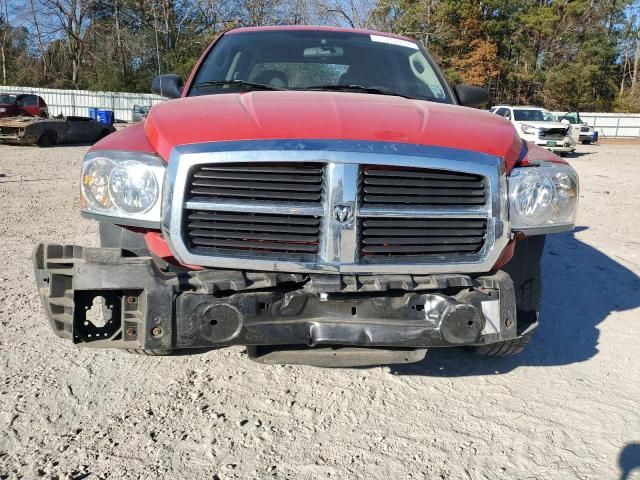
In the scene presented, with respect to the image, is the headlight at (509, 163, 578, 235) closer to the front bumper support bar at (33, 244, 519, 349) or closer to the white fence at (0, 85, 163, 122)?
the front bumper support bar at (33, 244, 519, 349)

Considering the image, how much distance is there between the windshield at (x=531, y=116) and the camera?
858 inches

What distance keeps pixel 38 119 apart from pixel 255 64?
670 inches

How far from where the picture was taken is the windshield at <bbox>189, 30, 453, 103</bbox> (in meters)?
3.79

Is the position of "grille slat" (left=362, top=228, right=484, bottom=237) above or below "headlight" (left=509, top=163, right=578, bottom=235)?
below

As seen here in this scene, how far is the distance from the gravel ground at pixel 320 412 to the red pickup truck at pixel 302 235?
405 millimetres

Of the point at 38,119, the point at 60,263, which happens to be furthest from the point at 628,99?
the point at 60,263

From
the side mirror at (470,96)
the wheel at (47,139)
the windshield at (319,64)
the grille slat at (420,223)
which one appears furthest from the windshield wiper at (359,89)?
the wheel at (47,139)

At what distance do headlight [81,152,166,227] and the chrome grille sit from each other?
10 cm

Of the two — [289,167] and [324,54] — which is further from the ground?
[324,54]

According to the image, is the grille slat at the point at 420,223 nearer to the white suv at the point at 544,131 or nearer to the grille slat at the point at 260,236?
the grille slat at the point at 260,236

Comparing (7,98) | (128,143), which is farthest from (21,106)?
(128,143)

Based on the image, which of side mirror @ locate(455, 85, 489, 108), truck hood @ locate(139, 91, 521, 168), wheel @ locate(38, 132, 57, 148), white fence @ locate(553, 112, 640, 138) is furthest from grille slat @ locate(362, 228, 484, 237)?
white fence @ locate(553, 112, 640, 138)

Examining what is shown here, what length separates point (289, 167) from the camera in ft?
7.80

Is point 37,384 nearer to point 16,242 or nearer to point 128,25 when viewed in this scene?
point 16,242
